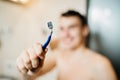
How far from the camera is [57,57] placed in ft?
2.64

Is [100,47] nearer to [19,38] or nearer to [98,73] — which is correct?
[98,73]

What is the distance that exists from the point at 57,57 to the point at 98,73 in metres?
0.16

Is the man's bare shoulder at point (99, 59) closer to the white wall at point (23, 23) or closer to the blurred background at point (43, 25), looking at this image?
the blurred background at point (43, 25)

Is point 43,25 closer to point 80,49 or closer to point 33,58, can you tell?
point 80,49

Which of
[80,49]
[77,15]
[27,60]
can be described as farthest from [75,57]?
[27,60]

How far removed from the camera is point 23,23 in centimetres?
82

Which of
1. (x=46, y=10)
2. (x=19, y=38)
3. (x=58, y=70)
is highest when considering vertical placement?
(x=46, y=10)

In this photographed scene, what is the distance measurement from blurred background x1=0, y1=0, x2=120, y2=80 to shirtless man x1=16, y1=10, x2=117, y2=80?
2 centimetres

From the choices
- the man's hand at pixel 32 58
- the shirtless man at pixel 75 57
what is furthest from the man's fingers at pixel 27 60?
the shirtless man at pixel 75 57

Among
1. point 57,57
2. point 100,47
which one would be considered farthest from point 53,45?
point 100,47

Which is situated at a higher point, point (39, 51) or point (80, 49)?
point (39, 51)

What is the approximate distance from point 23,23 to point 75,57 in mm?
234

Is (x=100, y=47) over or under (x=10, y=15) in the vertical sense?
under

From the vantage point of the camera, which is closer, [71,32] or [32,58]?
[32,58]
